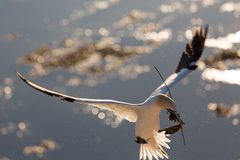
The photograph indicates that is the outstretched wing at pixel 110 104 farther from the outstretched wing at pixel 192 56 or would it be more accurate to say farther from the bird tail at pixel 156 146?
the outstretched wing at pixel 192 56

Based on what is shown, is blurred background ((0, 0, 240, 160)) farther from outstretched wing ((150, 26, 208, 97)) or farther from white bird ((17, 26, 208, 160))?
white bird ((17, 26, 208, 160))

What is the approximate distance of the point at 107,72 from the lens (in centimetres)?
1010

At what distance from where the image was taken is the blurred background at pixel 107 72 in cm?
828

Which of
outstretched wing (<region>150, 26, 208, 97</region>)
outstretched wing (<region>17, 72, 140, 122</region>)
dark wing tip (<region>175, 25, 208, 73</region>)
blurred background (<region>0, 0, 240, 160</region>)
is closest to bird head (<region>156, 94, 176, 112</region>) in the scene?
outstretched wing (<region>17, 72, 140, 122</region>)

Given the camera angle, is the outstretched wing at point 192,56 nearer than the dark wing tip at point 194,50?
Yes

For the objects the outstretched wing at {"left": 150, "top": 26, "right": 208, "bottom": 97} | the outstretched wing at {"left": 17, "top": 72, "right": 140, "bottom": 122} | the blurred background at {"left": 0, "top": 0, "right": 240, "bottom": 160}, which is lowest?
the outstretched wing at {"left": 17, "top": 72, "right": 140, "bottom": 122}

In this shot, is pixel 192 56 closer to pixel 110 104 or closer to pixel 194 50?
pixel 194 50

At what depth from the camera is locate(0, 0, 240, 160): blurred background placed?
8.28m

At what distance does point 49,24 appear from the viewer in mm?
11492

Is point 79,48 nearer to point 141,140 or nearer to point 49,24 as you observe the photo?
point 49,24

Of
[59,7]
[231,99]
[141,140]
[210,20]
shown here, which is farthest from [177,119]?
[59,7]

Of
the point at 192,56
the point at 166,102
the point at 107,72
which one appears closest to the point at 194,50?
the point at 192,56

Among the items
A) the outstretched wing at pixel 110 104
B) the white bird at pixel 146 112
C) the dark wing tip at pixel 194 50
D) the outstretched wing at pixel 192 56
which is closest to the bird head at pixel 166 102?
the white bird at pixel 146 112

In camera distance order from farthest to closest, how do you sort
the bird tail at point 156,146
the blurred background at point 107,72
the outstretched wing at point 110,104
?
1. the blurred background at point 107,72
2. the bird tail at point 156,146
3. the outstretched wing at point 110,104
